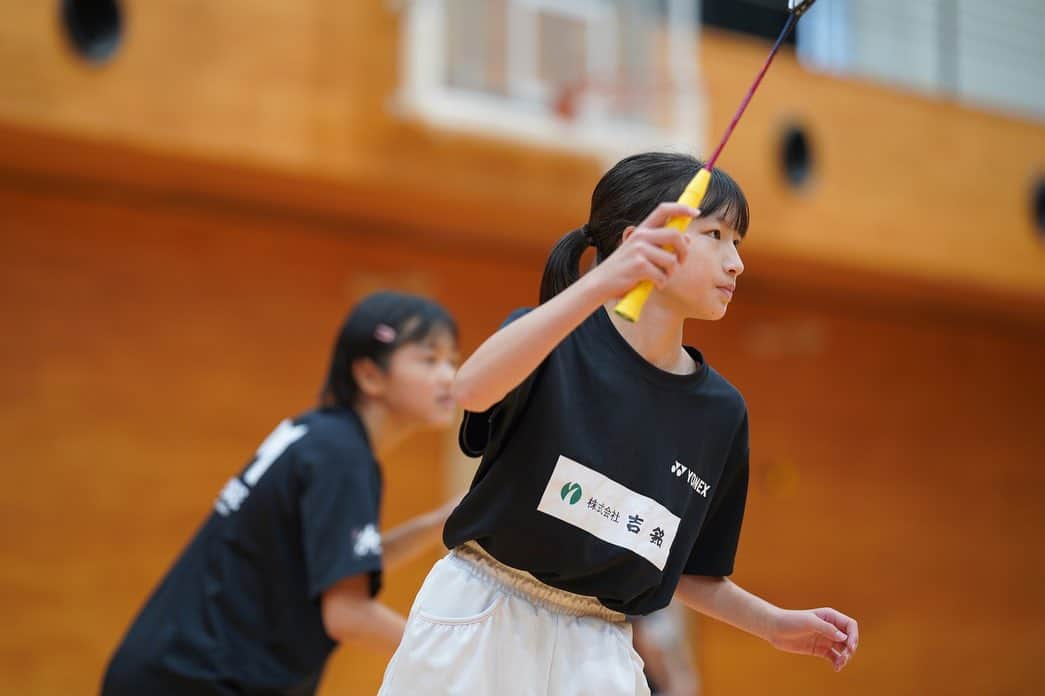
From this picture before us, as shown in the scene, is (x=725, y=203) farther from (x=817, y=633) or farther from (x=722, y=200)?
(x=817, y=633)

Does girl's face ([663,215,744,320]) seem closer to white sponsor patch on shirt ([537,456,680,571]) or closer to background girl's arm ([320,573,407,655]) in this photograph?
white sponsor patch on shirt ([537,456,680,571])

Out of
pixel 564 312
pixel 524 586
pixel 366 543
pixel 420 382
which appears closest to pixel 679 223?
pixel 564 312

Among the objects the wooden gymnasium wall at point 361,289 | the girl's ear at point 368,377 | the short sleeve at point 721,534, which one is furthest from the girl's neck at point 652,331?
the wooden gymnasium wall at point 361,289

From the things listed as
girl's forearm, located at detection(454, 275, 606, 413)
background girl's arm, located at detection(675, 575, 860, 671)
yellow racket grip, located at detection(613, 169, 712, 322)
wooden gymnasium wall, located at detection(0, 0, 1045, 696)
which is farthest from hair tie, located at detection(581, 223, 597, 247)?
wooden gymnasium wall, located at detection(0, 0, 1045, 696)

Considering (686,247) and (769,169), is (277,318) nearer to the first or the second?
(769,169)

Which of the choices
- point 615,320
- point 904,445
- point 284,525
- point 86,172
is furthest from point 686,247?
point 904,445

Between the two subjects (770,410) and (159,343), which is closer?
(159,343)

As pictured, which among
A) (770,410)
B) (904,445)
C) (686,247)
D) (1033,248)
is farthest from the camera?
(904,445)

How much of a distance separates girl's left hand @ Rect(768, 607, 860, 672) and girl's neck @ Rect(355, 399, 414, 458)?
48.4 inches

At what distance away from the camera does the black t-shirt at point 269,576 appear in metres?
2.62

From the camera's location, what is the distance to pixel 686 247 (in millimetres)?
1650

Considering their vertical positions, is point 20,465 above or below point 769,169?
Answer: below

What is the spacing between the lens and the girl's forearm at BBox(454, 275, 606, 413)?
164cm

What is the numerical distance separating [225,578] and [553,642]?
1.09 m
